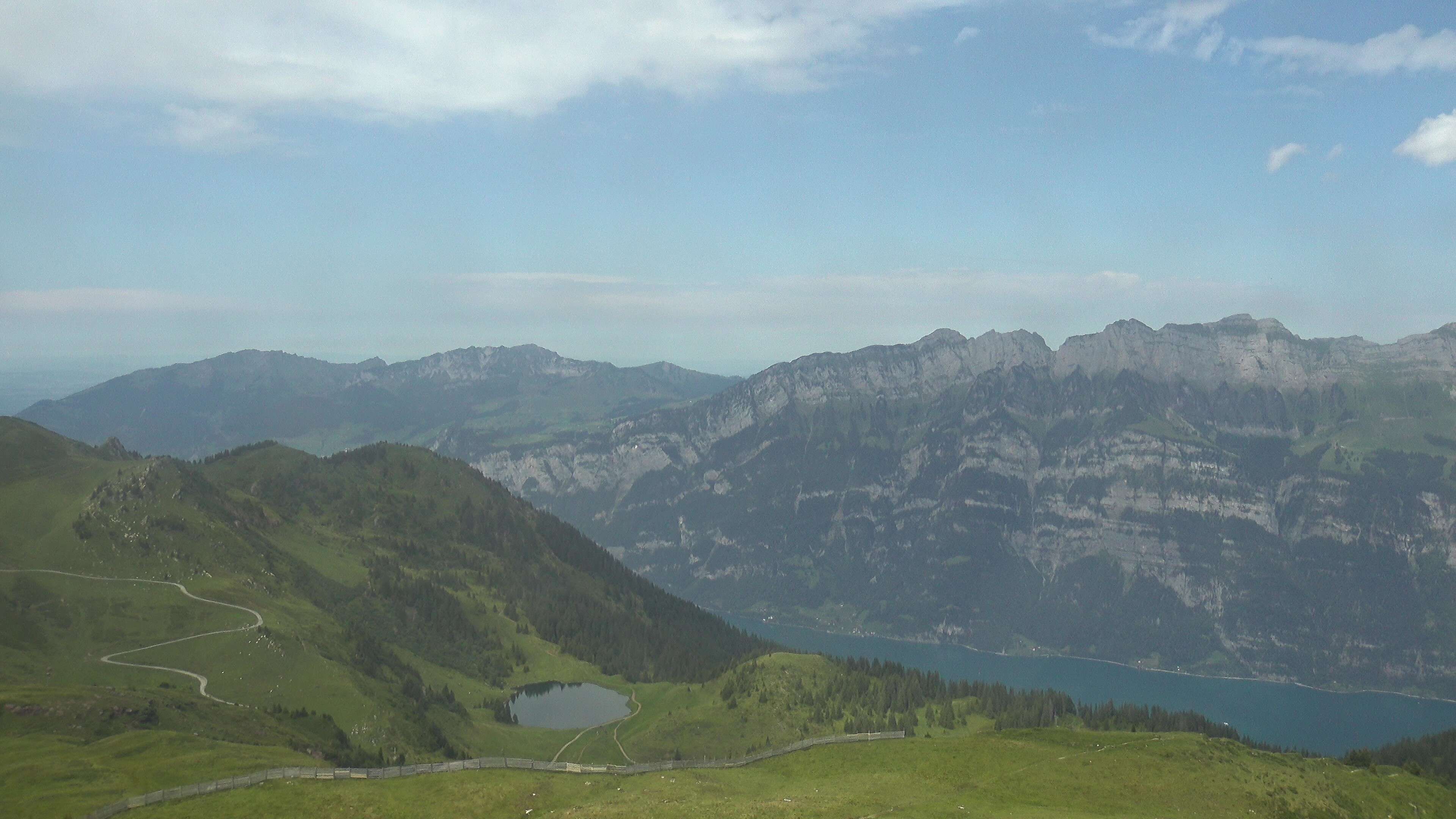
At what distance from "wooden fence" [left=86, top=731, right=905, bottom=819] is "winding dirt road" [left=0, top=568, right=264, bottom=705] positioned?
54.2 metres

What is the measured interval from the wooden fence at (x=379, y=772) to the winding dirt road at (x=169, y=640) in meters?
54.2

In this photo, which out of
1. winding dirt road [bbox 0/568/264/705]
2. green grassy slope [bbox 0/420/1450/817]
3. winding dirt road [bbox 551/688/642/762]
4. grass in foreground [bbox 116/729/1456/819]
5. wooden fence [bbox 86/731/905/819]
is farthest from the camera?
winding dirt road [bbox 551/688/642/762]

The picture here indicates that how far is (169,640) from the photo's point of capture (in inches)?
6501

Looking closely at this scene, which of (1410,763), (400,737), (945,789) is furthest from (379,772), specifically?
(1410,763)

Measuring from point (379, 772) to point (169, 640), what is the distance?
89.5m

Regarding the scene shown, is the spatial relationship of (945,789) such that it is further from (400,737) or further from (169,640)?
(169,640)

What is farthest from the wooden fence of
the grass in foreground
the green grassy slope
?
the green grassy slope

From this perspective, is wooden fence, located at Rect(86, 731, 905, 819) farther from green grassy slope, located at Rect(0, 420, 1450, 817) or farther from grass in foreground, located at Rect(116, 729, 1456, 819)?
green grassy slope, located at Rect(0, 420, 1450, 817)

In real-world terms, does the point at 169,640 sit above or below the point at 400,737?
above

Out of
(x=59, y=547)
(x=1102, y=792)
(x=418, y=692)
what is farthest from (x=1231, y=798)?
(x=59, y=547)

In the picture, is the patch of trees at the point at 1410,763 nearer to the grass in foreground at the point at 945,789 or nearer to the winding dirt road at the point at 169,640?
the grass in foreground at the point at 945,789

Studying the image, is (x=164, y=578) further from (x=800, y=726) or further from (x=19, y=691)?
(x=800, y=726)

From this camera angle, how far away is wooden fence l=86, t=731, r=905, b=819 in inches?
3337

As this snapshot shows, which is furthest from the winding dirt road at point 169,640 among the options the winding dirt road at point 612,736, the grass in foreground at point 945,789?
the grass in foreground at point 945,789
